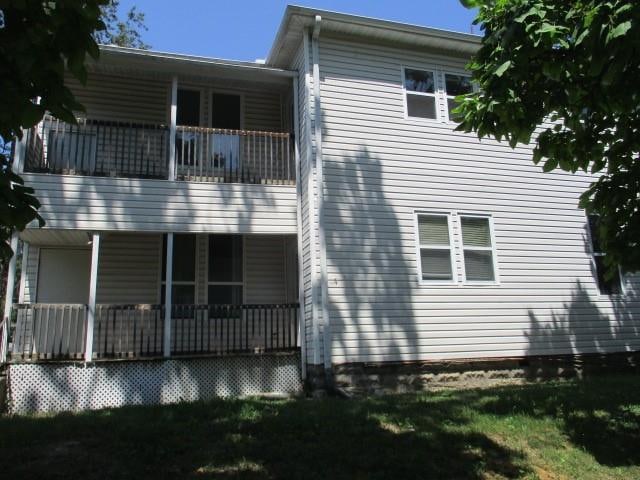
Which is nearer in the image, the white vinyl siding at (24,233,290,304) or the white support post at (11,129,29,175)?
the white support post at (11,129,29,175)

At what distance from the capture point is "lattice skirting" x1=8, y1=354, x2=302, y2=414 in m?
9.76

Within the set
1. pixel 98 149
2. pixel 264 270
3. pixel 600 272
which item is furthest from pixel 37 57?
pixel 600 272

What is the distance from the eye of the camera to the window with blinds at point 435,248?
11375 millimetres

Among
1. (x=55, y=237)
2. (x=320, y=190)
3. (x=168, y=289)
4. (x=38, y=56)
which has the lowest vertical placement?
(x=168, y=289)

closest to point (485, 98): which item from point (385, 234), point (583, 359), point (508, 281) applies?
point (385, 234)

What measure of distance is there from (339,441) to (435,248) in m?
5.82

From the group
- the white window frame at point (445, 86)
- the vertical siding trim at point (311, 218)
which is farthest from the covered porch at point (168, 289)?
the white window frame at point (445, 86)

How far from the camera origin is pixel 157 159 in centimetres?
1162

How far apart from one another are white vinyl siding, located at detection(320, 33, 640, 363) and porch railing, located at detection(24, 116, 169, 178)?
3.47m

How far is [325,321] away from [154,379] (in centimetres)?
322

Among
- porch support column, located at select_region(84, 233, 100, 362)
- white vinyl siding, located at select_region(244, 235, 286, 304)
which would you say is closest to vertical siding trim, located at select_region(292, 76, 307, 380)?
white vinyl siding, located at select_region(244, 235, 286, 304)

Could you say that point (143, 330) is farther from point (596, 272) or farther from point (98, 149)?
point (596, 272)

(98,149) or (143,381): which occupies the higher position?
(98,149)

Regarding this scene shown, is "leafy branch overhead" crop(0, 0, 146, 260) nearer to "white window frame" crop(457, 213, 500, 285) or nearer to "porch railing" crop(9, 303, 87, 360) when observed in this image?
"porch railing" crop(9, 303, 87, 360)
